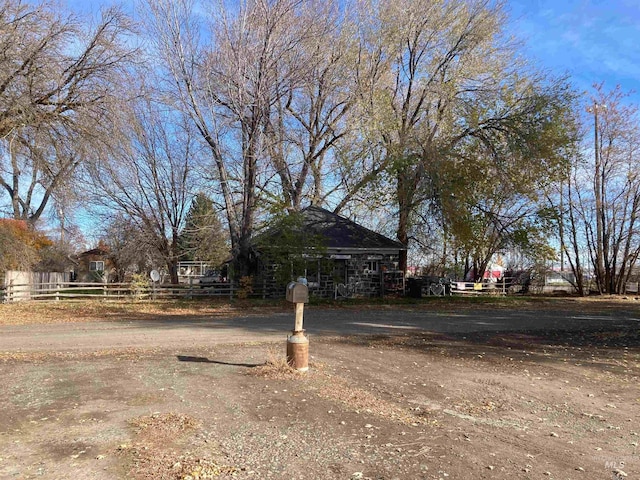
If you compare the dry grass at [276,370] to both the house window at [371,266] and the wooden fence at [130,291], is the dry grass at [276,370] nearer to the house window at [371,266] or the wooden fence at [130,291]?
the wooden fence at [130,291]

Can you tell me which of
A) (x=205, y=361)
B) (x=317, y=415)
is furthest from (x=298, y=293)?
(x=317, y=415)

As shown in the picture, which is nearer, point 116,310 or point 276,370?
point 276,370

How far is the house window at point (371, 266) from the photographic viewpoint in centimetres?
2617

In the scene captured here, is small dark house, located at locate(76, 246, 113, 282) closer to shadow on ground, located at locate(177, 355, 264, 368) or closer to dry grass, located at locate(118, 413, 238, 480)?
shadow on ground, located at locate(177, 355, 264, 368)

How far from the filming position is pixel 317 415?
566cm

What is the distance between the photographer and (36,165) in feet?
51.4

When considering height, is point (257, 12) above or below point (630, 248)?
above

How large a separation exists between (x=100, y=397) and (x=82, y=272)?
4630cm

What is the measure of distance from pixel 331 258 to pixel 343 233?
2385 mm

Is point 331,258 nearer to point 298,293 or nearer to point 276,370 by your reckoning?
point 298,293

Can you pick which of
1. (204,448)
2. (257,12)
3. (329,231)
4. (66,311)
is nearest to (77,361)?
(204,448)

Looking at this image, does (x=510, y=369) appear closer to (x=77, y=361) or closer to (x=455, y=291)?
(x=77, y=361)

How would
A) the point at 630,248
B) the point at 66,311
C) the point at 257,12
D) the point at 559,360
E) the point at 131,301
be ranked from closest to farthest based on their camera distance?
the point at 559,360, the point at 66,311, the point at 257,12, the point at 131,301, the point at 630,248

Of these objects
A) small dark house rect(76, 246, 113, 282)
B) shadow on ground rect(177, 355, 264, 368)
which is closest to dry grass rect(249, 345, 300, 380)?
shadow on ground rect(177, 355, 264, 368)
